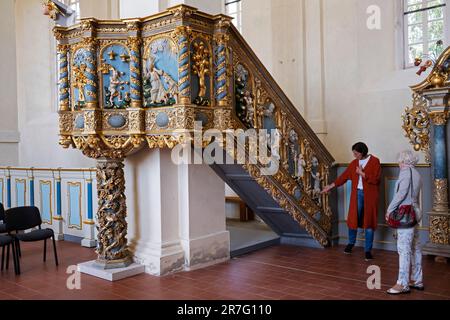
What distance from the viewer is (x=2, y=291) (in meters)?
5.21

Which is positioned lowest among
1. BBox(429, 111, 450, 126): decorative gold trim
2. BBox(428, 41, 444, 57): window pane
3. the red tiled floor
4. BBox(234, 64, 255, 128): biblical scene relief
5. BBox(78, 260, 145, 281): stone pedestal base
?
the red tiled floor

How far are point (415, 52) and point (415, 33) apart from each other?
0.36 m

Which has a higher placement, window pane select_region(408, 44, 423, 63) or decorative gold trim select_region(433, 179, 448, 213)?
window pane select_region(408, 44, 423, 63)

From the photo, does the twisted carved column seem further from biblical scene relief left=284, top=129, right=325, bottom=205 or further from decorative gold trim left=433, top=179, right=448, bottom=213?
decorative gold trim left=433, top=179, right=448, bottom=213

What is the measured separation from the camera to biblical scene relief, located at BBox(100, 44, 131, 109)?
5.37m

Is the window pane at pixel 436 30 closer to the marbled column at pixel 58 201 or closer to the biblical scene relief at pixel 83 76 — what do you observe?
the biblical scene relief at pixel 83 76

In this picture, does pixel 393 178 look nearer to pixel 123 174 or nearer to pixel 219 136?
pixel 219 136

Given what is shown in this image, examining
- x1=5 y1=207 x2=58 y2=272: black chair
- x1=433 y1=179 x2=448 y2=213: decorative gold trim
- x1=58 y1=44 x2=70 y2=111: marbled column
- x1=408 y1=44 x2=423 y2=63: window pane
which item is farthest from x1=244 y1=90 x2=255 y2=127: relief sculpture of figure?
x1=408 y1=44 x2=423 y2=63: window pane

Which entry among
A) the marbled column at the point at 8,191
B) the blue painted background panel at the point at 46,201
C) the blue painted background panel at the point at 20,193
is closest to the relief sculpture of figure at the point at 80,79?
the blue painted background panel at the point at 46,201

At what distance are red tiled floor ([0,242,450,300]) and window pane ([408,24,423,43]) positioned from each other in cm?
419

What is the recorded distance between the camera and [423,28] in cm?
866

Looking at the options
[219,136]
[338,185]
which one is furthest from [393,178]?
[219,136]

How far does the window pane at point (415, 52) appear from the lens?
866 cm

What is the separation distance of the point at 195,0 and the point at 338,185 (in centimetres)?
328
